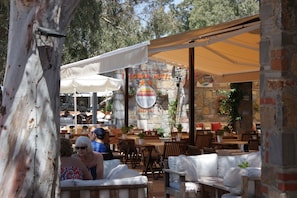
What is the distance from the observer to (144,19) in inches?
920

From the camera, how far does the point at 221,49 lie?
10234 mm

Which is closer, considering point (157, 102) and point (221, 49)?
point (221, 49)

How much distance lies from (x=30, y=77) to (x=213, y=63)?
945 cm

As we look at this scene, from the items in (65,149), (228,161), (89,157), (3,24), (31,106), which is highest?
(3,24)

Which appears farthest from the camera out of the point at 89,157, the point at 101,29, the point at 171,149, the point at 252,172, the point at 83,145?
the point at 101,29

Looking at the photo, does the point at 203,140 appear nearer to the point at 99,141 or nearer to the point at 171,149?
the point at 171,149

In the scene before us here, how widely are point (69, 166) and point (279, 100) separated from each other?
2.12 metres

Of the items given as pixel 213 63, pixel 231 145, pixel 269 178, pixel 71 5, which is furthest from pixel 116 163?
pixel 213 63

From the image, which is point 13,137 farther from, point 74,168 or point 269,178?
point 74,168

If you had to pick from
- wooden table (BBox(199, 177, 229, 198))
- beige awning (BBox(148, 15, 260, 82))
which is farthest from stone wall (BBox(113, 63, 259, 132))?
wooden table (BBox(199, 177, 229, 198))

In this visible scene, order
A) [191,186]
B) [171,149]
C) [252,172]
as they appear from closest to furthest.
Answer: [252,172] < [191,186] < [171,149]

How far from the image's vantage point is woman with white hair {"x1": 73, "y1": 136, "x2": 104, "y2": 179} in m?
5.42

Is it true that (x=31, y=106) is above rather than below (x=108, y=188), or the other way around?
above

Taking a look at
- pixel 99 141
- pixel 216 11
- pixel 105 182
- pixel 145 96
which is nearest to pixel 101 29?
pixel 145 96
